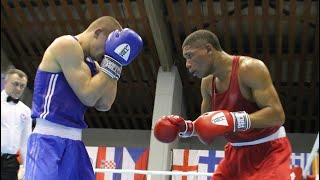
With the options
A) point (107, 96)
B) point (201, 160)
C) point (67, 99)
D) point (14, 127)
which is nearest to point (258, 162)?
point (107, 96)

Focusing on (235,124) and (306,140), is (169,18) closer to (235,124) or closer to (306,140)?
(306,140)

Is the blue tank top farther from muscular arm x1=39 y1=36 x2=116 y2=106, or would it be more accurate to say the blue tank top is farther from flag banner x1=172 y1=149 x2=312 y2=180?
flag banner x1=172 y1=149 x2=312 y2=180

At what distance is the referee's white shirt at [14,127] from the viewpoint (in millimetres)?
4137

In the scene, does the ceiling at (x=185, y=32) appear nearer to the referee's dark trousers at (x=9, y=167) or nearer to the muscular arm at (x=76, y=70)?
the referee's dark trousers at (x=9, y=167)

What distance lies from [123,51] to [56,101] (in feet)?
1.43

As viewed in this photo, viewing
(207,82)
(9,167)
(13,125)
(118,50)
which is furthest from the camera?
(13,125)

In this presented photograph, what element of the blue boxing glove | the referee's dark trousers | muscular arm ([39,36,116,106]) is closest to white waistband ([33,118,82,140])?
muscular arm ([39,36,116,106])

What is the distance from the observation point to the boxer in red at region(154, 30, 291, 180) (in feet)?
8.13

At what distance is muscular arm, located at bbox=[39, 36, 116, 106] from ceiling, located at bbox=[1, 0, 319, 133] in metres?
4.73

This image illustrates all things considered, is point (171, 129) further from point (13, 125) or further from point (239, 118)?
point (13, 125)

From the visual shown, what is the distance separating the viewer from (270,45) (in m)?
8.28

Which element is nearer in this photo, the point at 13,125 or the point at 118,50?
the point at 118,50

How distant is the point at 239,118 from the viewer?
2.47 meters

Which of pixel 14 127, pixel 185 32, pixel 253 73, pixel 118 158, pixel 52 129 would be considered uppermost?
pixel 185 32
